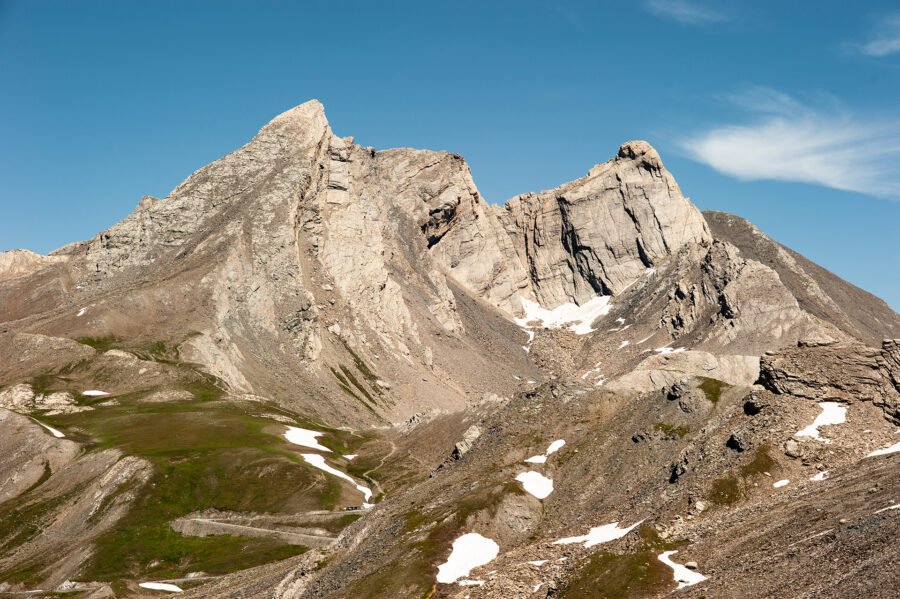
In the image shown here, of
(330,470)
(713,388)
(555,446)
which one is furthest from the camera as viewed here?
(330,470)

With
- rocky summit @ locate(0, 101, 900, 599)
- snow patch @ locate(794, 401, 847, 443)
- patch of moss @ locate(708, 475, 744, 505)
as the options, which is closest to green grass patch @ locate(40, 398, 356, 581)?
rocky summit @ locate(0, 101, 900, 599)

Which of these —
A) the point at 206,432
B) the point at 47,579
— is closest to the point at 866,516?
the point at 47,579

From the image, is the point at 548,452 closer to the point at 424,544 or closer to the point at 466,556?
the point at 424,544

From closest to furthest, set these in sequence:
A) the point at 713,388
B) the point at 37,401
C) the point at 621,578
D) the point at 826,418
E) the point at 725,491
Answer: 1. the point at 621,578
2. the point at 725,491
3. the point at 826,418
4. the point at 713,388
5. the point at 37,401

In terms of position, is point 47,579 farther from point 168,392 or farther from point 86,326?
point 86,326

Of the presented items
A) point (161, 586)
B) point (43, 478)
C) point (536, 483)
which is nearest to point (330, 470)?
point (43, 478)

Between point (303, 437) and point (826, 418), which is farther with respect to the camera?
point (303, 437)

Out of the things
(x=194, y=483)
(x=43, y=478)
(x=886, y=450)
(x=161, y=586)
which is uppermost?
(x=43, y=478)

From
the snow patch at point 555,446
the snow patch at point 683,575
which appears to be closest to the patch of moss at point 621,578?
the snow patch at point 683,575

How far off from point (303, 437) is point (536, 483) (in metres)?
76.8

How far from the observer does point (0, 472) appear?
119 meters

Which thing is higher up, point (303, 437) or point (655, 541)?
point (303, 437)

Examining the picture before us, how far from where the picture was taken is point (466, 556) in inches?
2416

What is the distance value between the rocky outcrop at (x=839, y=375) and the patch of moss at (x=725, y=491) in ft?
33.1
